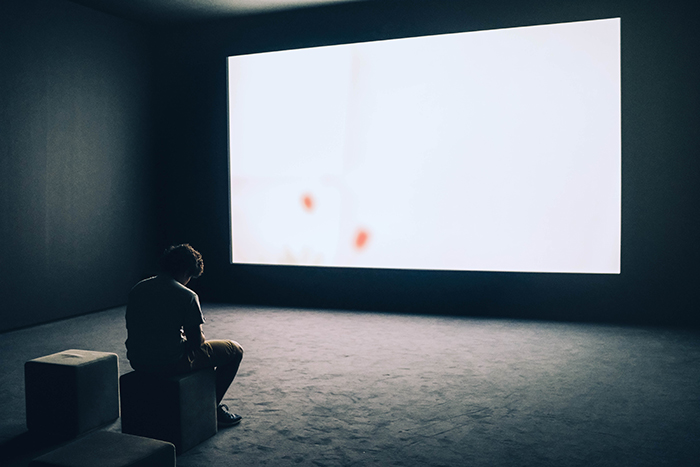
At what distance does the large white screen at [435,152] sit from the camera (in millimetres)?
5184

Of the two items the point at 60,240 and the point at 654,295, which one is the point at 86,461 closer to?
the point at 60,240

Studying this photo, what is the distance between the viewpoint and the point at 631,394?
329 cm

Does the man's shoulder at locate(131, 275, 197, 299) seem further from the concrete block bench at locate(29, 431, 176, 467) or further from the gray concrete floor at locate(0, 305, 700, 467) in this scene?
the gray concrete floor at locate(0, 305, 700, 467)

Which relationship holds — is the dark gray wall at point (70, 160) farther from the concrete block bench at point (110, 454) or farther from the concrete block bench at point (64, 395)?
the concrete block bench at point (110, 454)

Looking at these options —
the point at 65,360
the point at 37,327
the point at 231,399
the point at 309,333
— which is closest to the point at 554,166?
the point at 309,333

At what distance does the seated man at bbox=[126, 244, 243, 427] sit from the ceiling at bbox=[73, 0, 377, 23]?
13.8 feet

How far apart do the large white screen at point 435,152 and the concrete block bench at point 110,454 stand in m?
3.99

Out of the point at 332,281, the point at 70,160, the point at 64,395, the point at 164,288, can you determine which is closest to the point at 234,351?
the point at 164,288

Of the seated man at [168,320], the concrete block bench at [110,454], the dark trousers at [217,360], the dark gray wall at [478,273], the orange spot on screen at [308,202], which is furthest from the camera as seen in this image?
the orange spot on screen at [308,202]

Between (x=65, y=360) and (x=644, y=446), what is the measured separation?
2818mm

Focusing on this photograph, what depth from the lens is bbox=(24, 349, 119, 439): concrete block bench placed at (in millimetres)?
2777

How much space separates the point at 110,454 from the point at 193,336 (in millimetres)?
695

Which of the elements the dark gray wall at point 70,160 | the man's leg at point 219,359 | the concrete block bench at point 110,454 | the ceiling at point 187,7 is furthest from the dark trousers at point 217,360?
the ceiling at point 187,7

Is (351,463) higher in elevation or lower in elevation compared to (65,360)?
lower
